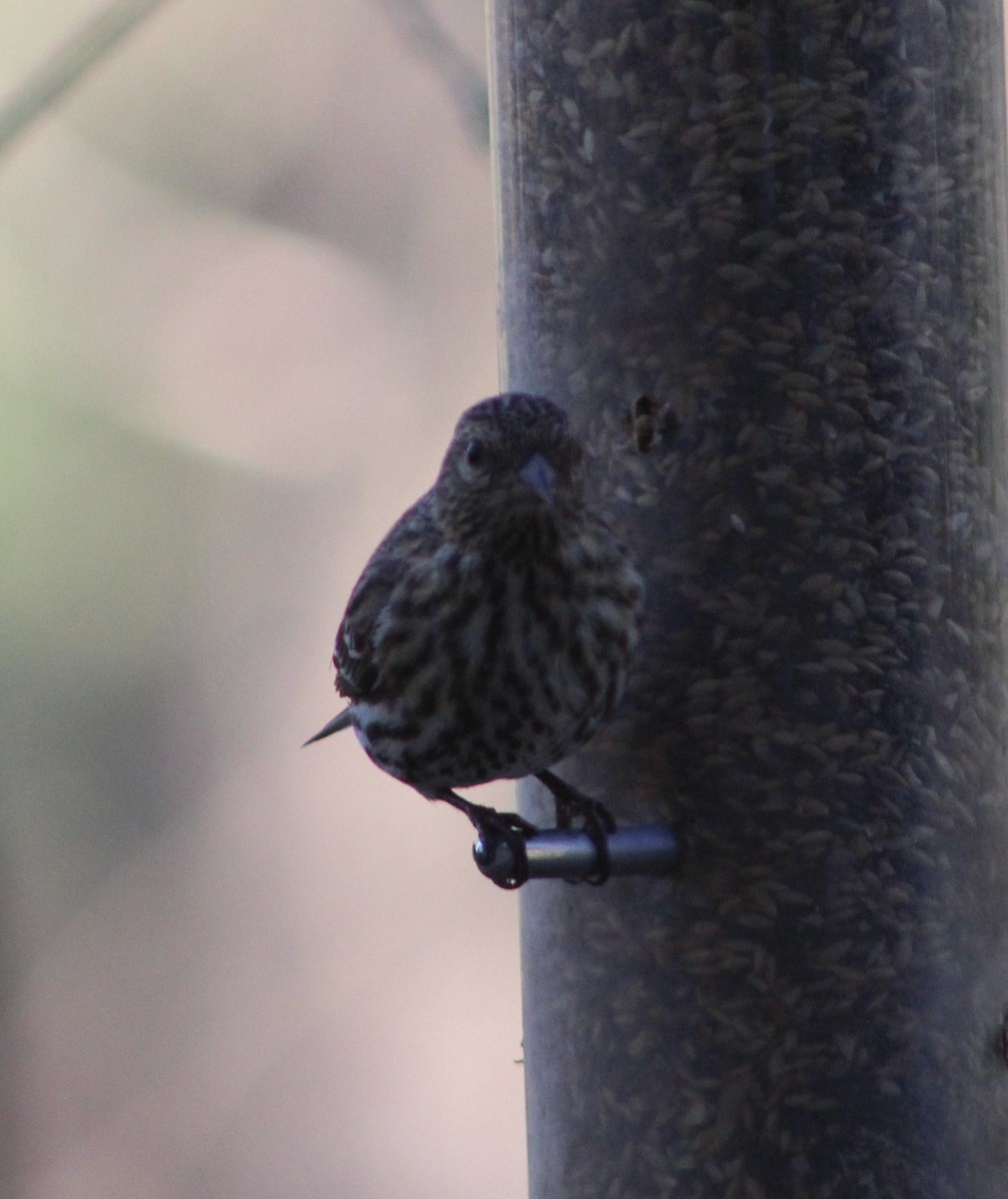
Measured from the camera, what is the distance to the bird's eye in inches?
160

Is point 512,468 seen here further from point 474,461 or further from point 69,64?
point 69,64

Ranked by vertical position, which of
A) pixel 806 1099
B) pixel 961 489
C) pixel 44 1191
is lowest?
pixel 44 1191

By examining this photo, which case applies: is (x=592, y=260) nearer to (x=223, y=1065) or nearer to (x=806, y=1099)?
(x=806, y=1099)

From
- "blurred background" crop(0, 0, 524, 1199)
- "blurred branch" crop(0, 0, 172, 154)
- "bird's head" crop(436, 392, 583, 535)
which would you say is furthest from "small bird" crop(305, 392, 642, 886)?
"blurred background" crop(0, 0, 524, 1199)

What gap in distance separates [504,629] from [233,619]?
16.7 ft

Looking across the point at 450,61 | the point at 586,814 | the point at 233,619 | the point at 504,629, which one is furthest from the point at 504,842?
the point at 233,619

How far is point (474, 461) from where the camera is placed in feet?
13.4

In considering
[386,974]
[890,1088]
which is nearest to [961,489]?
[890,1088]

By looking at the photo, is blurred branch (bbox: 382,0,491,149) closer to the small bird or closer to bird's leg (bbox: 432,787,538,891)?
the small bird

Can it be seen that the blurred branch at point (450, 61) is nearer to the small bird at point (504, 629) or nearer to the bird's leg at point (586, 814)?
the small bird at point (504, 629)

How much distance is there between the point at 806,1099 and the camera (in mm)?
3855

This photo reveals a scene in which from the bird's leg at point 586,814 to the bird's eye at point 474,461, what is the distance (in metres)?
0.58

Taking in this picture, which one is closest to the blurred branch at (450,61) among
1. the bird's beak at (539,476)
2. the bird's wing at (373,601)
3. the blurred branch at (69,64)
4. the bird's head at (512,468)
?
the blurred branch at (69,64)

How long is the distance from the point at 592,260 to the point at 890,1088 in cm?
160
